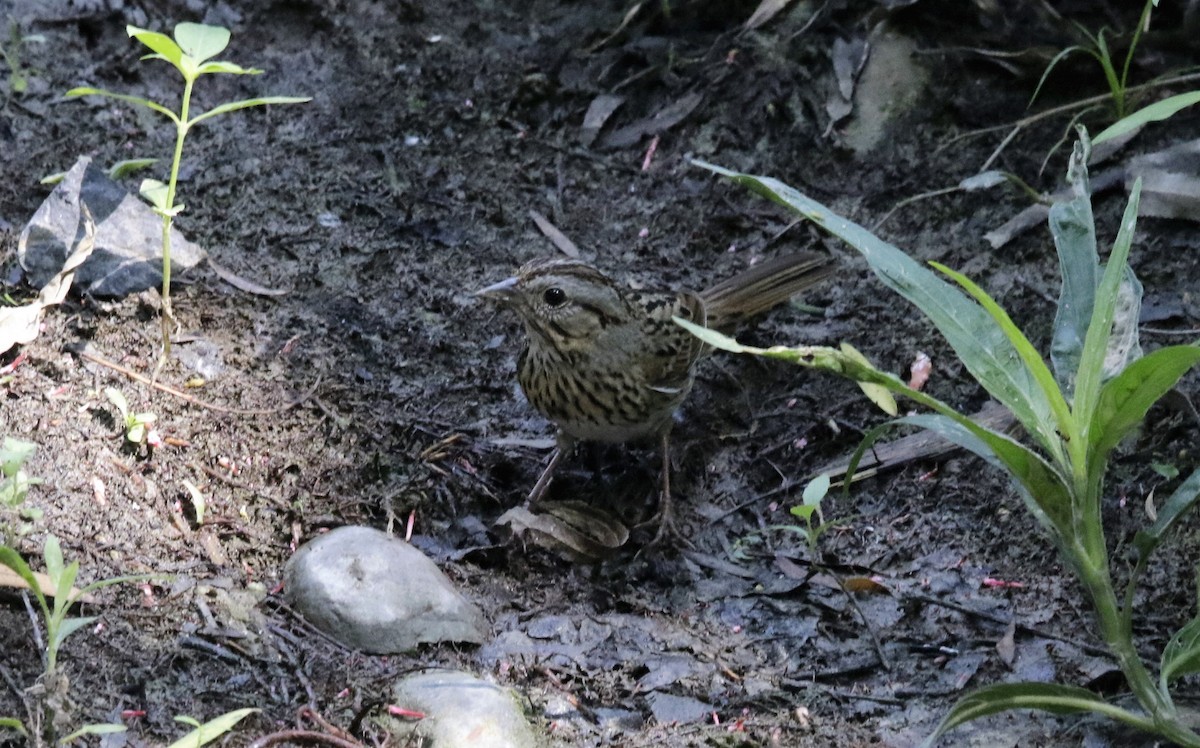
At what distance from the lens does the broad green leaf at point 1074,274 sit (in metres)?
3.05

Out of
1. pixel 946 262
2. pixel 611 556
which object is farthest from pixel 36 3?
pixel 946 262

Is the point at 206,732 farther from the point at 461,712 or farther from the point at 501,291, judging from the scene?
the point at 501,291

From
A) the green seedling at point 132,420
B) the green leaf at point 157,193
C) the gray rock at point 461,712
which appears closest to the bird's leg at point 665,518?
the gray rock at point 461,712

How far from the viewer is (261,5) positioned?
241 inches

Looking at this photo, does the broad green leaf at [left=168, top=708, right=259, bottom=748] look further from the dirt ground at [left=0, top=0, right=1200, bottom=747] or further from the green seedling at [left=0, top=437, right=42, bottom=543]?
the green seedling at [left=0, top=437, right=42, bottom=543]

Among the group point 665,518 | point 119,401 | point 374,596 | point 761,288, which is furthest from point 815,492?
point 119,401

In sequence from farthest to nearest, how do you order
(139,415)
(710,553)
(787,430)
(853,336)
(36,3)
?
(36,3) → (853,336) → (787,430) → (710,553) → (139,415)

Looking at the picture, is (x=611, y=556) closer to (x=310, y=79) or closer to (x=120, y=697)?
(x=120, y=697)

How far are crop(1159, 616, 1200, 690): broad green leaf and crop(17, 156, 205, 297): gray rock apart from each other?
11.2 feet

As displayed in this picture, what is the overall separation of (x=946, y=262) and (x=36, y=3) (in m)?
4.10

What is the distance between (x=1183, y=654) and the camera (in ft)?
9.14

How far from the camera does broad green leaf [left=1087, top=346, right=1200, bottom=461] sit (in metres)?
2.56

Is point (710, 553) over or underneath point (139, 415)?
underneath

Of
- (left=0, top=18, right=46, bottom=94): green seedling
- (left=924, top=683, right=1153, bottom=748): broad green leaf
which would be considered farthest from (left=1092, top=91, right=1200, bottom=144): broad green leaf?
(left=0, top=18, right=46, bottom=94): green seedling
